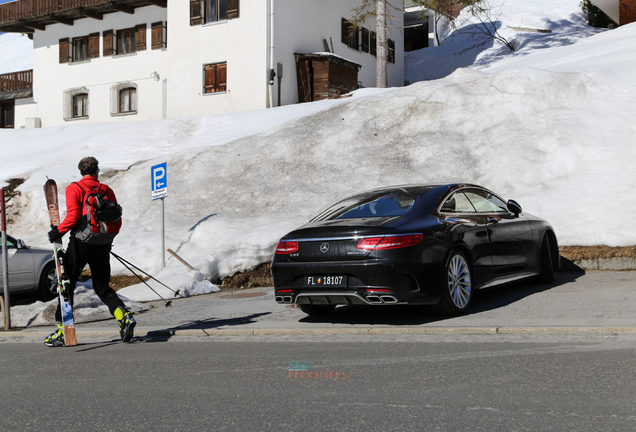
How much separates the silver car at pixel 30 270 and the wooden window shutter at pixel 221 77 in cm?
1895

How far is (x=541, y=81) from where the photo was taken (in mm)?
17156

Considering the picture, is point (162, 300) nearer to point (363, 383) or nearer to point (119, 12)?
point (363, 383)

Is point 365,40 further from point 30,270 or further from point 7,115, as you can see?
point 30,270

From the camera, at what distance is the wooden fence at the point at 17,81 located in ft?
132

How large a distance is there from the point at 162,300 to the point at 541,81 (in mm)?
11678

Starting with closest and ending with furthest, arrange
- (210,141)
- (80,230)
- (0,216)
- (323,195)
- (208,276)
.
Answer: (80,230) → (0,216) → (208,276) → (323,195) → (210,141)

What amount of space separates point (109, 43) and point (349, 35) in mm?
12843

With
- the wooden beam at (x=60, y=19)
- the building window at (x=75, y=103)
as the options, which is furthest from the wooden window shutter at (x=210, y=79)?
the wooden beam at (x=60, y=19)

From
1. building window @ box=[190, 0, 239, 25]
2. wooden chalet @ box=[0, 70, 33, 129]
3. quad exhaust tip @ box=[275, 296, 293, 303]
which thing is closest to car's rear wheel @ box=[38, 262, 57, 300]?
quad exhaust tip @ box=[275, 296, 293, 303]

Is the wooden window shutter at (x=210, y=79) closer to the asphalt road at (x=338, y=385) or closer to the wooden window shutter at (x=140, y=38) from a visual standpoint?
the wooden window shutter at (x=140, y=38)

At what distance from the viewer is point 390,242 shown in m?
6.64

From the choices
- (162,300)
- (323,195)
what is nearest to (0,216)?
(162,300)

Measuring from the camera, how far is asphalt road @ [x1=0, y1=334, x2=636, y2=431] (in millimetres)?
3758

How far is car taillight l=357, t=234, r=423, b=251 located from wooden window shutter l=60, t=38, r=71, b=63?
34.1m
